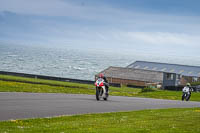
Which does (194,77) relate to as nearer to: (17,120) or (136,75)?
(136,75)

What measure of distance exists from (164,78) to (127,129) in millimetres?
66792

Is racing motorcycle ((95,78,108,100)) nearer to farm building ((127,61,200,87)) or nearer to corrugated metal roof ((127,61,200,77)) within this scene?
farm building ((127,61,200,87))

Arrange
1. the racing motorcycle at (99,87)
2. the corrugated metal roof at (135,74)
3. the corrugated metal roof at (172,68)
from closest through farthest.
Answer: the racing motorcycle at (99,87)
the corrugated metal roof at (135,74)
the corrugated metal roof at (172,68)

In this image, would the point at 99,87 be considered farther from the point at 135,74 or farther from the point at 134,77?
the point at 135,74

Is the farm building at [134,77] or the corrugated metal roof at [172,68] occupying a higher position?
the corrugated metal roof at [172,68]

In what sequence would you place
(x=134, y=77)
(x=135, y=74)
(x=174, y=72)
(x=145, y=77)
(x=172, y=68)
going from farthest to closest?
(x=172, y=68)
(x=174, y=72)
(x=135, y=74)
(x=134, y=77)
(x=145, y=77)

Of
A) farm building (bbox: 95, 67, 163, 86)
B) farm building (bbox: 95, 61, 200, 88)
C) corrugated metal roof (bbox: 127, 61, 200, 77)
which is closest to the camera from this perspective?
farm building (bbox: 95, 67, 163, 86)

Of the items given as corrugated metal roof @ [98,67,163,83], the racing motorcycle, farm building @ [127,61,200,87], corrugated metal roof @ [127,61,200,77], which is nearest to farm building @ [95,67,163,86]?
corrugated metal roof @ [98,67,163,83]

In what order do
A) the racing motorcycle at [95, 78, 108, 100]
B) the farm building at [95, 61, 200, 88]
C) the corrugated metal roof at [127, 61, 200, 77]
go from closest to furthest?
the racing motorcycle at [95, 78, 108, 100] < the farm building at [95, 61, 200, 88] < the corrugated metal roof at [127, 61, 200, 77]

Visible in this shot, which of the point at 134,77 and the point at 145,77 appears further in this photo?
the point at 134,77

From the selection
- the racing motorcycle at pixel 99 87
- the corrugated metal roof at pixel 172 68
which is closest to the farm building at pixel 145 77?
the corrugated metal roof at pixel 172 68

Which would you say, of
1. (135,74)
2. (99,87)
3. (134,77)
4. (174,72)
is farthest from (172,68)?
(99,87)

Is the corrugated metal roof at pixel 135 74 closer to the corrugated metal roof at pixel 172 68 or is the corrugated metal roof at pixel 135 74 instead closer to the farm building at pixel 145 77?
the farm building at pixel 145 77

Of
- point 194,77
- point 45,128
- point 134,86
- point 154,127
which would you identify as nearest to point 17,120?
point 45,128
